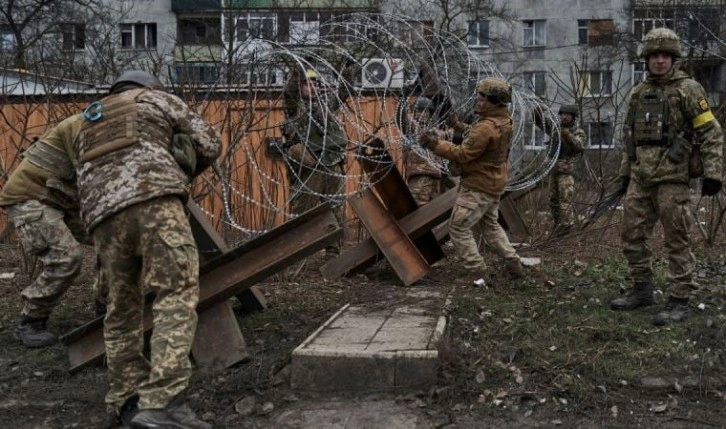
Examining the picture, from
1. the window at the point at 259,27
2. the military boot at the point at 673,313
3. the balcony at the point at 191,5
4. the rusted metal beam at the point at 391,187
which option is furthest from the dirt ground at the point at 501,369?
the balcony at the point at 191,5

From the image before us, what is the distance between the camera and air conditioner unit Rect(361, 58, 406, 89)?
645 centimetres

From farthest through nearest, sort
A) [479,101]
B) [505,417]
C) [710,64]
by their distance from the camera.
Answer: [710,64] < [479,101] < [505,417]

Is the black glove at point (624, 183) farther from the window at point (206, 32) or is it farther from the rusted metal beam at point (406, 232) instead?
the window at point (206, 32)

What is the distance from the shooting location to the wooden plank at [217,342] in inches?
178

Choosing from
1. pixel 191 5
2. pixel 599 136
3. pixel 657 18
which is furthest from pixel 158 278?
pixel 191 5

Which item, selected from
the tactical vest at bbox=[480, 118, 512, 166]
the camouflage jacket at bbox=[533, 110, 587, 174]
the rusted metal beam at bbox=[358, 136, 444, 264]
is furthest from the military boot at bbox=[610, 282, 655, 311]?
the camouflage jacket at bbox=[533, 110, 587, 174]

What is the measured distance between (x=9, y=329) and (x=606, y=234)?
260 inches

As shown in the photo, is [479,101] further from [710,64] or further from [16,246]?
[710,64]

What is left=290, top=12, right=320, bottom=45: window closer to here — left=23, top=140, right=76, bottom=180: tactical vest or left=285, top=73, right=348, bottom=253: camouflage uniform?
left=285, top=73, right=348, bottom=253: camouflage uniform

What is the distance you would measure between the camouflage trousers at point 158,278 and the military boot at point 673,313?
10.3 ft

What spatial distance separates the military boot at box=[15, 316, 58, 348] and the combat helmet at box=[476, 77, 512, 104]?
3852mm

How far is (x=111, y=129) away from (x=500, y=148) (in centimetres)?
382

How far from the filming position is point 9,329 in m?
5.64

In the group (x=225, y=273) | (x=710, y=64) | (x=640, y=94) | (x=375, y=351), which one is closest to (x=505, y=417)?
(x=375, y=351)
